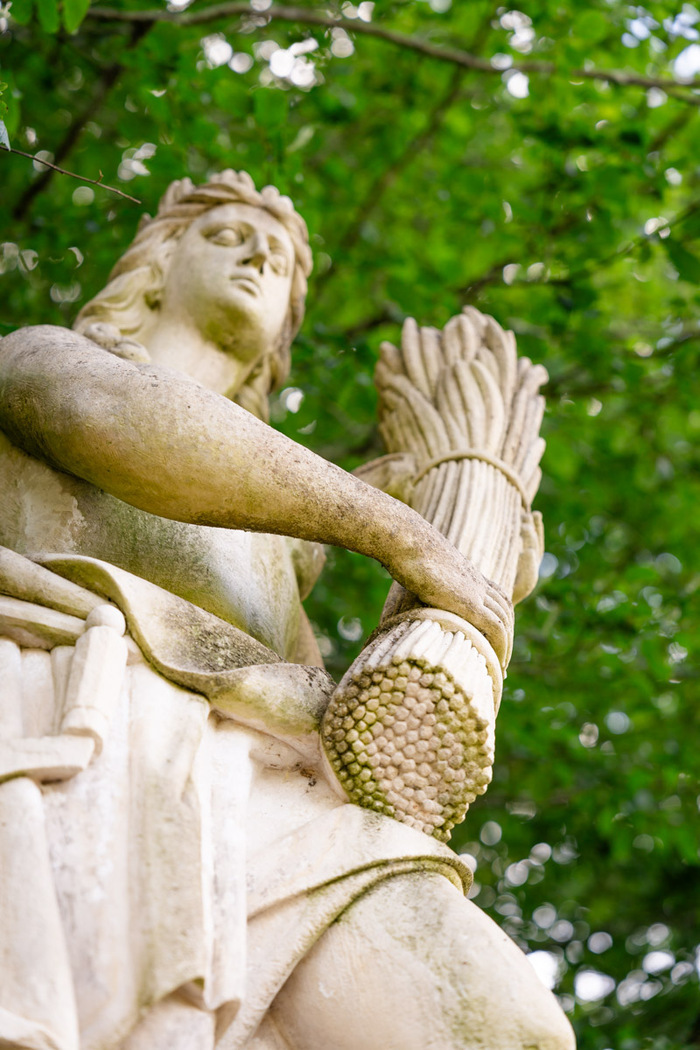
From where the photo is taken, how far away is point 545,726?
6.60m

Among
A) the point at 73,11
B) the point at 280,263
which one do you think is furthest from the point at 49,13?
the point at 280,263

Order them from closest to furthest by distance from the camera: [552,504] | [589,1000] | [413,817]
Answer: [413,817] → [589,1000] → [552,504]

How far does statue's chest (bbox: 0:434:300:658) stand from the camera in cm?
315

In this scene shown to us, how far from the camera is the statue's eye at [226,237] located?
13.5ft

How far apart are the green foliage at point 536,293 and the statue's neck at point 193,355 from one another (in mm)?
1981

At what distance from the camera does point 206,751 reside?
2.71m

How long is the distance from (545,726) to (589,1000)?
65.2 inches

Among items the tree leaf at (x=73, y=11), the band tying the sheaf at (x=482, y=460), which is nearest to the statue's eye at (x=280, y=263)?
the band tying the sheaf at (x=482, y=460)

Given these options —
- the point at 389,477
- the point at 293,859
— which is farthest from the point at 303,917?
the point at 389,477

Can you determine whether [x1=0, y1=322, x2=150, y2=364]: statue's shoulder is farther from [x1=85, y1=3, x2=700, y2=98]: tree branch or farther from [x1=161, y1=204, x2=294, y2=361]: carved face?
[x1=85, y1=3, x2=700, y2=98]: tree branch

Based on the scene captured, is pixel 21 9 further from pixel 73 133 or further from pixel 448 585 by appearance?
pixel 448 585

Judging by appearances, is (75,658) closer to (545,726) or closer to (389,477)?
(389,477)

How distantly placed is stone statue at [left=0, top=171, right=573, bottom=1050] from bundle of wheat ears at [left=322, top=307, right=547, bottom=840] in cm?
1

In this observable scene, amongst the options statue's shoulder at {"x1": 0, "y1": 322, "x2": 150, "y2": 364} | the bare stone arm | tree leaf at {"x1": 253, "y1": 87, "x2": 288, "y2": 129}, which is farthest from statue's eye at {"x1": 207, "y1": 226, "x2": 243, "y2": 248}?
tree leaf at {"x1": 253, "y1": 87, "x2": 288, "y2": 129}
